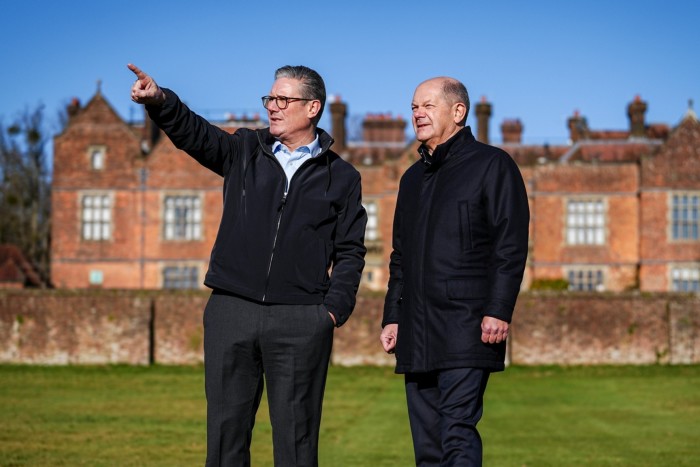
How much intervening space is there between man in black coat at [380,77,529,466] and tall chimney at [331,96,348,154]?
3647 centimetres

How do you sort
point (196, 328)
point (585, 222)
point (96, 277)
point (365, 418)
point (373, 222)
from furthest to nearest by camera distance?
1. point (373, 222)
2. point (96, 277)
3. point (585, 222)
4. point (196, 328)
5. point (365, 418)

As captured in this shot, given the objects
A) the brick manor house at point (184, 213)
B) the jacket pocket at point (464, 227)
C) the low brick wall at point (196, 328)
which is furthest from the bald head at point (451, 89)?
the brick manor house at point (184, 213)

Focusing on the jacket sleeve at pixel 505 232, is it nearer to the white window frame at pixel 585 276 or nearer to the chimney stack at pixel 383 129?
the white window frame at pixel 585 276

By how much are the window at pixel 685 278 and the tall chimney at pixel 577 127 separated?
7.69m

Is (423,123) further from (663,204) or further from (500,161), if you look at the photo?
(663,204)

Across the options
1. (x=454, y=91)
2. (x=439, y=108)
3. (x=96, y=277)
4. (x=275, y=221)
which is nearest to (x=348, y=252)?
(x=275, y=221)

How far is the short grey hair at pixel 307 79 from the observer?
5656 millimetres

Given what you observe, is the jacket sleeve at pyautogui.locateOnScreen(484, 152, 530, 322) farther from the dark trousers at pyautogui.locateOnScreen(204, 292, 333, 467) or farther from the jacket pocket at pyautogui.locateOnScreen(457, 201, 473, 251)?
the dark trousers at pyautogui.locateOnScreen(204, 292, 333, 467)

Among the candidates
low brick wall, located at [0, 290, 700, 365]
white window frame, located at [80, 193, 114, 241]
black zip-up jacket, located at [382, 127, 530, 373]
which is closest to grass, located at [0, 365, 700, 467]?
low brick wall, located at [0, 290, 700, 365]

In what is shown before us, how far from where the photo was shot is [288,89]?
5.63m

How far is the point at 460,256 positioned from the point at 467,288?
176 mm

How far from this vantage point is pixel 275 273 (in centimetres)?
546

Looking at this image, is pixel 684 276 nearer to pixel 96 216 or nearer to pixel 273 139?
pixel 96 216

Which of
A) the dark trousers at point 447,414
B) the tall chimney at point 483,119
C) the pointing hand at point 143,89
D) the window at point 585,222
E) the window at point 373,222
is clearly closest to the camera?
the pointing hand at point 143,89
